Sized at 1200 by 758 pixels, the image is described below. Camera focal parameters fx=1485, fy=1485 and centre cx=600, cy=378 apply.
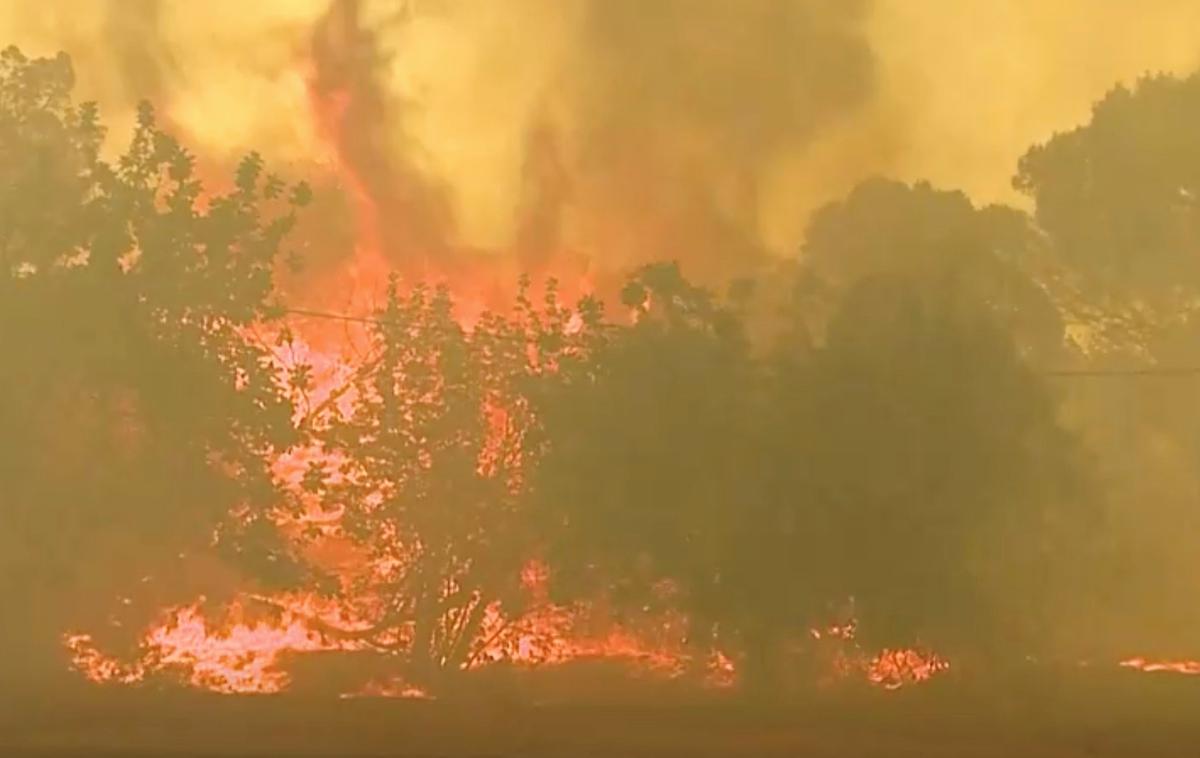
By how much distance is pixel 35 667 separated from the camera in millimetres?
3377

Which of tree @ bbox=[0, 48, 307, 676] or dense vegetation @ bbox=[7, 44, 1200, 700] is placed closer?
dense vegetation @ bbox=[7, 44, 1200, 700]

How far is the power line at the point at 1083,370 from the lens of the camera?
3277 millimetres

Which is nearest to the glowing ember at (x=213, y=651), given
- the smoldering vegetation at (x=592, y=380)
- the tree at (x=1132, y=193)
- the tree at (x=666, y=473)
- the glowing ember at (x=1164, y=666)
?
the smoldering vegetation at (x=592, y=380)

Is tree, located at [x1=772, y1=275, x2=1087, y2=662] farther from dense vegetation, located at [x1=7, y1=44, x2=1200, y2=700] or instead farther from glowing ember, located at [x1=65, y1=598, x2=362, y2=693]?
glowing ember, located at [x1=65, y1=598, x2=362, y2=693]

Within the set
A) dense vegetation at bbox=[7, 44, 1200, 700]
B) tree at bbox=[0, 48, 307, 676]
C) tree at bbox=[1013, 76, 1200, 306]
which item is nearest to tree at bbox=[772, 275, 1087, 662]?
dense vegetation at bbox=[7, 44, 1200, 700]

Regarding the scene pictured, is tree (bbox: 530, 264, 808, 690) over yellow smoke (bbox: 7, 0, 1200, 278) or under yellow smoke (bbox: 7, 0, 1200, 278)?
under

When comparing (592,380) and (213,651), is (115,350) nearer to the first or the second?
(213,651)

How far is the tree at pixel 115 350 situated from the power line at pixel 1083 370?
11cm

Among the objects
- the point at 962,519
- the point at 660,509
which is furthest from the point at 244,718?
the point at 962,519

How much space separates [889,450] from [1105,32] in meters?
1.08

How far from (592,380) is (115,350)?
3.57 feet

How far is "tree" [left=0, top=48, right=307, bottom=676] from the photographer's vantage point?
337 centimetres

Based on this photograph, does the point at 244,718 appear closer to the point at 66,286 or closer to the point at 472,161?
the point at 66,286

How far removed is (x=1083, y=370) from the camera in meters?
3.28
